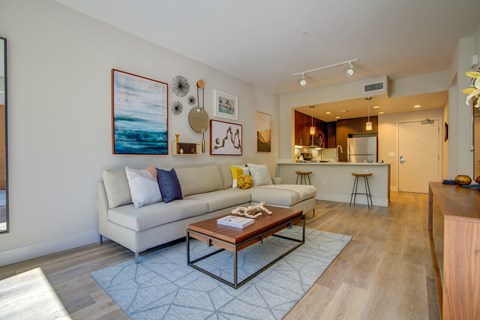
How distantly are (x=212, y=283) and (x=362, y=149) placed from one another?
281 inches

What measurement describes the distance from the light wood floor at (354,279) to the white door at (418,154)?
423 cm

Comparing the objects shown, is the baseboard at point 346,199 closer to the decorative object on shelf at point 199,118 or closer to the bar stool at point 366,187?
the bar stool at point 366,187

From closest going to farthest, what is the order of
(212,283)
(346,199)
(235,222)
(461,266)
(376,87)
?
(461,266) → (212,283) → (235,222) → (376,87) → (346,199)

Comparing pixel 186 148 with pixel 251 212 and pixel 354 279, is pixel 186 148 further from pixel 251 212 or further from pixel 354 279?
pixel 354 279

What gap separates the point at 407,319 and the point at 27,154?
3.53 meters

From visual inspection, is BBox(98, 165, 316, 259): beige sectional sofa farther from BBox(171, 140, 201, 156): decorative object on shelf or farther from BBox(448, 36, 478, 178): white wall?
BBox(448, 36, 478, 178): white wall

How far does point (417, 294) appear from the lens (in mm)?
1798

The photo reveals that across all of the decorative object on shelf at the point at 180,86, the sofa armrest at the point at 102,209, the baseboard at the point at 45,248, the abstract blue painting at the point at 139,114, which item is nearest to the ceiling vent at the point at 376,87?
the decorative object on shelf at the point at 180,86

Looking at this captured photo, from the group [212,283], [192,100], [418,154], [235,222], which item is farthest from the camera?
[418,154]

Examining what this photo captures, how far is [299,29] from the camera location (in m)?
3.10

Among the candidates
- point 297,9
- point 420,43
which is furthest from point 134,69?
point 420,43

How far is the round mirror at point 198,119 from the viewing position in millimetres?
4039

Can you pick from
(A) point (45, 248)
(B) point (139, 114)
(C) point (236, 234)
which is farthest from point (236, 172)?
(A) point (45, 248)

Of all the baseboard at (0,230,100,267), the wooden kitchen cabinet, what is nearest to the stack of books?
the baseboard at (0,230,100,267)
